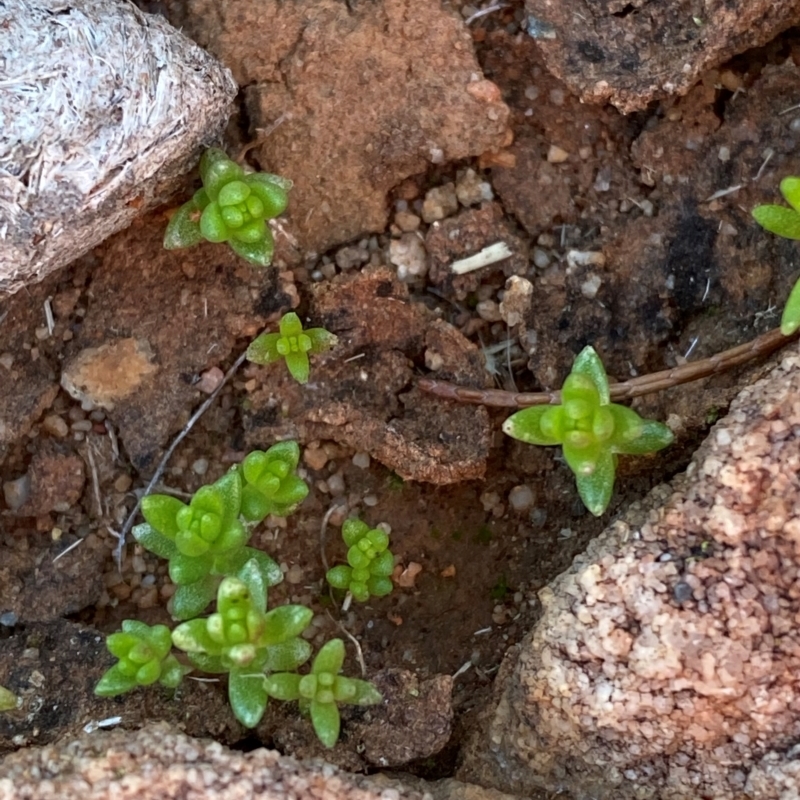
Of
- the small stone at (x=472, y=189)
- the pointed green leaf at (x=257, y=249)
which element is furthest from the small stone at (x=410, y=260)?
the pointed green leaf at (x=257, y=249)

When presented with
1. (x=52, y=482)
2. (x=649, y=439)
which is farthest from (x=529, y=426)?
(x=52, y=482)

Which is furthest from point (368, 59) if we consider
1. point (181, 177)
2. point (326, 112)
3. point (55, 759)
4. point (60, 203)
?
point (55, 759)

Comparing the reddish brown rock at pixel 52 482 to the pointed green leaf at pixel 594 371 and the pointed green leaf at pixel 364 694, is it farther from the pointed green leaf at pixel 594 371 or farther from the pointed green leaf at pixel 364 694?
the pointed green leaf at pixel 594 371

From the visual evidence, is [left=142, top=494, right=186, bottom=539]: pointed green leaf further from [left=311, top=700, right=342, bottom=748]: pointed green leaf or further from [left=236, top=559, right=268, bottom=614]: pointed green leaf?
[left=311, top=700, right=342, bottom=748]: pointed green leaf

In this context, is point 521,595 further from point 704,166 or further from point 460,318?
point 704,166

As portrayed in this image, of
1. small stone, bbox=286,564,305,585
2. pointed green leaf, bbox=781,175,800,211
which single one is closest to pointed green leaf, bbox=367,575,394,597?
small stone, bbox=286,564,305,585

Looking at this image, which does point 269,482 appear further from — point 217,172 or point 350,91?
point 350,91
